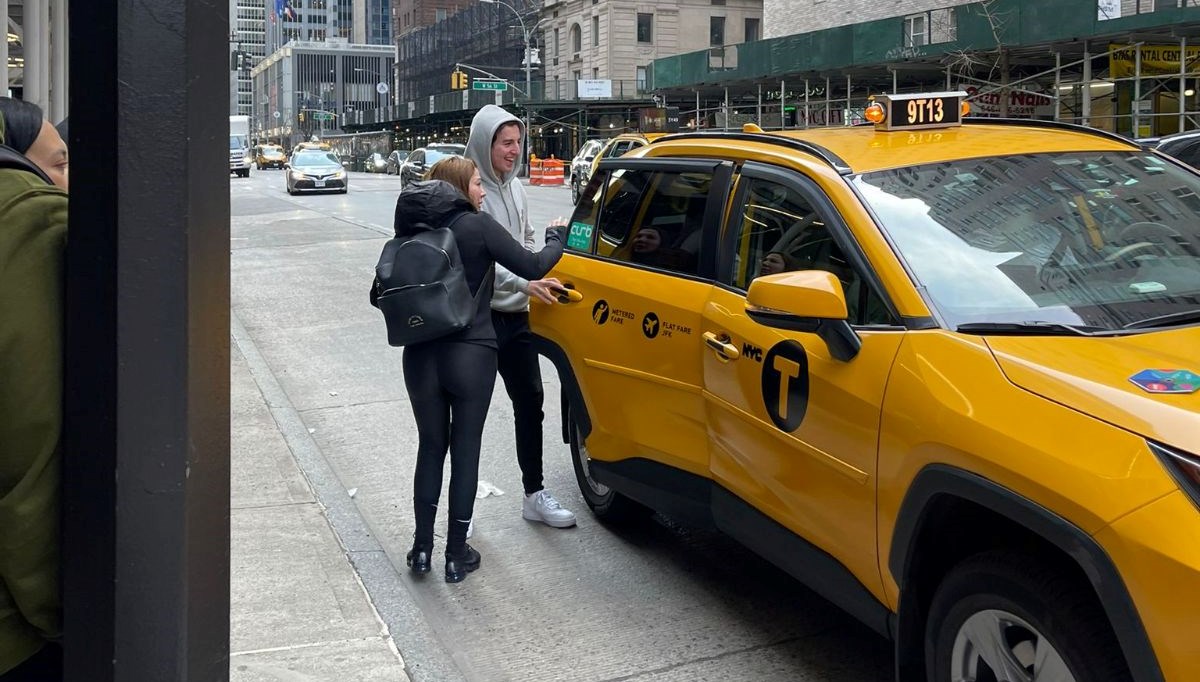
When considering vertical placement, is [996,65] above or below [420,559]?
above

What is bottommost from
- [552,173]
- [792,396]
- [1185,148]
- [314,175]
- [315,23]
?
[792,396]

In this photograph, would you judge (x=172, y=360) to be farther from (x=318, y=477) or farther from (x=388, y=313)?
(x=318, y=477)

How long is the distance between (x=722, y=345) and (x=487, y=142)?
1749 millimetres

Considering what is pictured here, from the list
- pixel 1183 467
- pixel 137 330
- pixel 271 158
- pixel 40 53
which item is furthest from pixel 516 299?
pixel 271 158

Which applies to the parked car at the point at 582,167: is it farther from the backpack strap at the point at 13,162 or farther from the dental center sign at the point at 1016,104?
the backpack strap at the point at 13,162

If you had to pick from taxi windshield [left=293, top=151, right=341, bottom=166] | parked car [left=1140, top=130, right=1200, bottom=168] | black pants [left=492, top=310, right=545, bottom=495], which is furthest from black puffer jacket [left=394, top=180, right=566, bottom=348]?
taxi windshield [left=293, top=151, right=341, bottom=166]

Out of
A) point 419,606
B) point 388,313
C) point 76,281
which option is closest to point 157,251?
point 76,281

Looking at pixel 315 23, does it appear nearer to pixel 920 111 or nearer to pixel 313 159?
pixel 313 159

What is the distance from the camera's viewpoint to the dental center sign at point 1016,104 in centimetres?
3114

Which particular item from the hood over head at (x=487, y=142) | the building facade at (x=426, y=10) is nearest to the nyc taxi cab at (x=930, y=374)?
the hood over head at (x=487, y=142)

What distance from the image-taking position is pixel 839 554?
361 centimetres

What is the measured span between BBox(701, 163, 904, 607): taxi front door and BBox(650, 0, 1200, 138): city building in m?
21.1

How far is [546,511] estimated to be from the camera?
584 centimetres

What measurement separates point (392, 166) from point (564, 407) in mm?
55124
